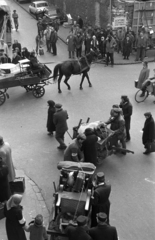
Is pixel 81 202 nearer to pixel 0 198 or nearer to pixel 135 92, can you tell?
pixel 0 198

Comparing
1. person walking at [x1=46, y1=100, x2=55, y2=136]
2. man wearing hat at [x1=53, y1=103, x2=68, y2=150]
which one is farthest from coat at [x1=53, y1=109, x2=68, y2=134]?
person walking at [x1=46, y1=100, x2=55, y2=136]

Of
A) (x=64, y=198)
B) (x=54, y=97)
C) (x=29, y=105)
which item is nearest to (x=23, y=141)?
(x=29, y=105)

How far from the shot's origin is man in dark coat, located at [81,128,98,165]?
7.71 meters

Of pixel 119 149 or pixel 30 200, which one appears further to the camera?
pixel 119 149

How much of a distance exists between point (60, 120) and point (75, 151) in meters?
1.89

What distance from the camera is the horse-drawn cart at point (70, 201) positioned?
5949 mm

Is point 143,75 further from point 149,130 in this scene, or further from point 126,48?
point 126,48

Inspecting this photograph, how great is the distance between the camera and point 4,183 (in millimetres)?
6742

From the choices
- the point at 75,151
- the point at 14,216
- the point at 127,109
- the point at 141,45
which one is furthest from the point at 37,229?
the point at 141,45

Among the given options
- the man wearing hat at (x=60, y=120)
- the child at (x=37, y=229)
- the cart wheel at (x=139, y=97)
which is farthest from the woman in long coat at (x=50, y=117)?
the child at (x=37, y=229)

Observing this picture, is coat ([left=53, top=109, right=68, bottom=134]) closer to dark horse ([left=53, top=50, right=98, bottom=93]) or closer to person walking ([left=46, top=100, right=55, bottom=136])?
person walking ([left=46, top=100, right=55, bottom=136])

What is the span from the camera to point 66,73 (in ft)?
42.6

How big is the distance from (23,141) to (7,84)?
2.86 m

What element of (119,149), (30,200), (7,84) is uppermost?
(7,84)
